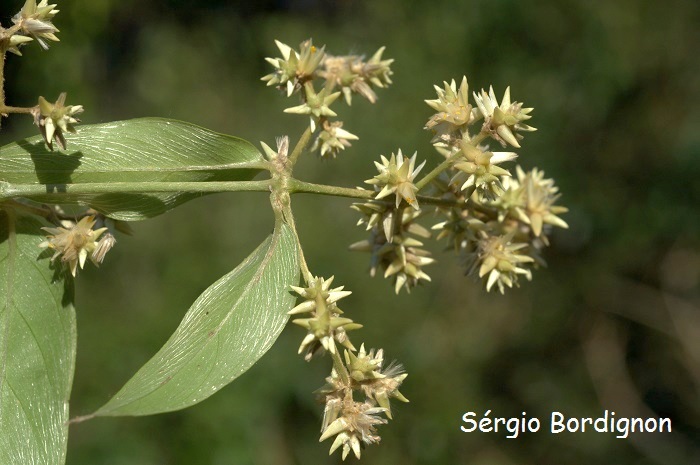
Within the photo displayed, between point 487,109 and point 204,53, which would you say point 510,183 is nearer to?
point 487,109

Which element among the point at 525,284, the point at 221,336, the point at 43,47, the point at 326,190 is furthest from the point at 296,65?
the point at 525,284

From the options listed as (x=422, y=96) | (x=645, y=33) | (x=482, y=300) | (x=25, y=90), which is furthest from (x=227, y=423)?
(x=645, y=33)

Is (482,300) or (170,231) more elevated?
(170,231)

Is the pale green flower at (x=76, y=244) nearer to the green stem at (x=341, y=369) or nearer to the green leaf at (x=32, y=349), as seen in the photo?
the green leaf at (x=32, y=349)

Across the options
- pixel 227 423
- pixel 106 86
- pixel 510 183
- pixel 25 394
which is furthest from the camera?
pixel 106 86

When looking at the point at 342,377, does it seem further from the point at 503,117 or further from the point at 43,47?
the point at 43,47

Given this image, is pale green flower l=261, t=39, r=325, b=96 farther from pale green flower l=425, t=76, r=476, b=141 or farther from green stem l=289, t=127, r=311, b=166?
pale green flower l=425, t=76, r=476, b=141
